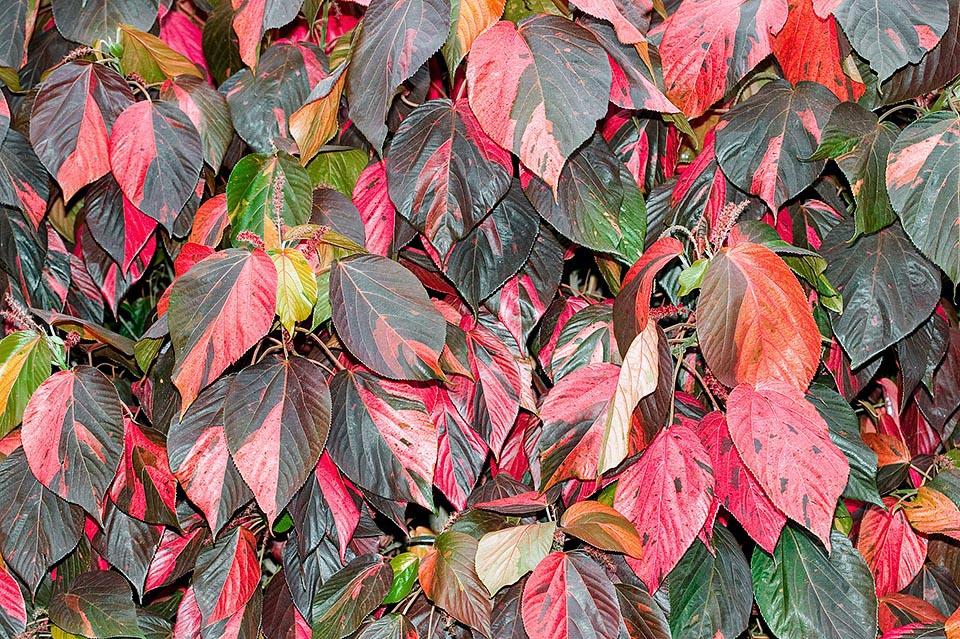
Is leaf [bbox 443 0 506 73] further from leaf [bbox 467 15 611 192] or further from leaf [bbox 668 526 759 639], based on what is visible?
leaf [bbox 668 526 759 639]

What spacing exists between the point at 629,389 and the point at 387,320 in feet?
0.87

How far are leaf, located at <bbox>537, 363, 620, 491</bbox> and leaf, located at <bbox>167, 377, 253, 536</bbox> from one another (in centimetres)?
35

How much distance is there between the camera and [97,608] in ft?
3.63

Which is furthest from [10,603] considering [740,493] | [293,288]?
[740,493]

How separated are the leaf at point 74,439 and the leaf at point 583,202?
561 mm

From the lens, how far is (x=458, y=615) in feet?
3.10

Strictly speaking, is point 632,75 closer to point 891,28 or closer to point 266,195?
point 891,28

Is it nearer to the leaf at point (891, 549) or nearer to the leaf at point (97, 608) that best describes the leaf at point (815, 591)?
the leaf at point (891, 549)

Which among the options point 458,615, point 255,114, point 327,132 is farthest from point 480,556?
point 255,114

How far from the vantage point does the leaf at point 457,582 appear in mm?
947

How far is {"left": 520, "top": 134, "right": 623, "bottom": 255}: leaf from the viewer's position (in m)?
1.01

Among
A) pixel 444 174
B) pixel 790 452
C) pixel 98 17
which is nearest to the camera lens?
pixel 790 452

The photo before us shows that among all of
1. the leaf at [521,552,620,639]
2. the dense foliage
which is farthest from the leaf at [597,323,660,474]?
the leaf at [521,552,620,639]

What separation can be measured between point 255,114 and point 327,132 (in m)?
0.16
